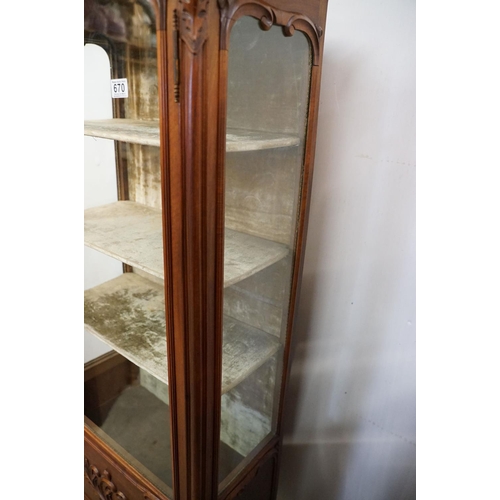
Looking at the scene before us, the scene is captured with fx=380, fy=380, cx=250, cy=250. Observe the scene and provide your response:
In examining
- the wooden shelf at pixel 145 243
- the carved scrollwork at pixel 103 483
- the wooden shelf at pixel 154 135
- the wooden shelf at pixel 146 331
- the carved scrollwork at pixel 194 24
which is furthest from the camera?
the carved scrollwork at pixel 103 483

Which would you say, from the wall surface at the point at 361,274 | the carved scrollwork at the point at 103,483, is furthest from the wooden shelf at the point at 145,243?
the carved scrollwork at the point at 103,483

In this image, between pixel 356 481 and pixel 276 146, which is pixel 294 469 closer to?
Answer: pixel 356 481

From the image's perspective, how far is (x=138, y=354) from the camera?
1.12 metres

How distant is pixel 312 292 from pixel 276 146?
62cm

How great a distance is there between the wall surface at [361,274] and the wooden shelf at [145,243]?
0.29 meters

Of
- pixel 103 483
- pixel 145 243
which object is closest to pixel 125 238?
pixel 145 243

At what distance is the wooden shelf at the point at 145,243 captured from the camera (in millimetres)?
945

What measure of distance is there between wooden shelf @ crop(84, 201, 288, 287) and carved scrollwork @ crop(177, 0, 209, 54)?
1.30ft

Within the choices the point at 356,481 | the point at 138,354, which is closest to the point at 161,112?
the point at 138,354

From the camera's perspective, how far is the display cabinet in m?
0.72

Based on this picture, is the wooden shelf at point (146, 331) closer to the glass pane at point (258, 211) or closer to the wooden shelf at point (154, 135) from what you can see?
the glass pane at point (258, 211)

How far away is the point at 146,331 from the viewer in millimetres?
1197
